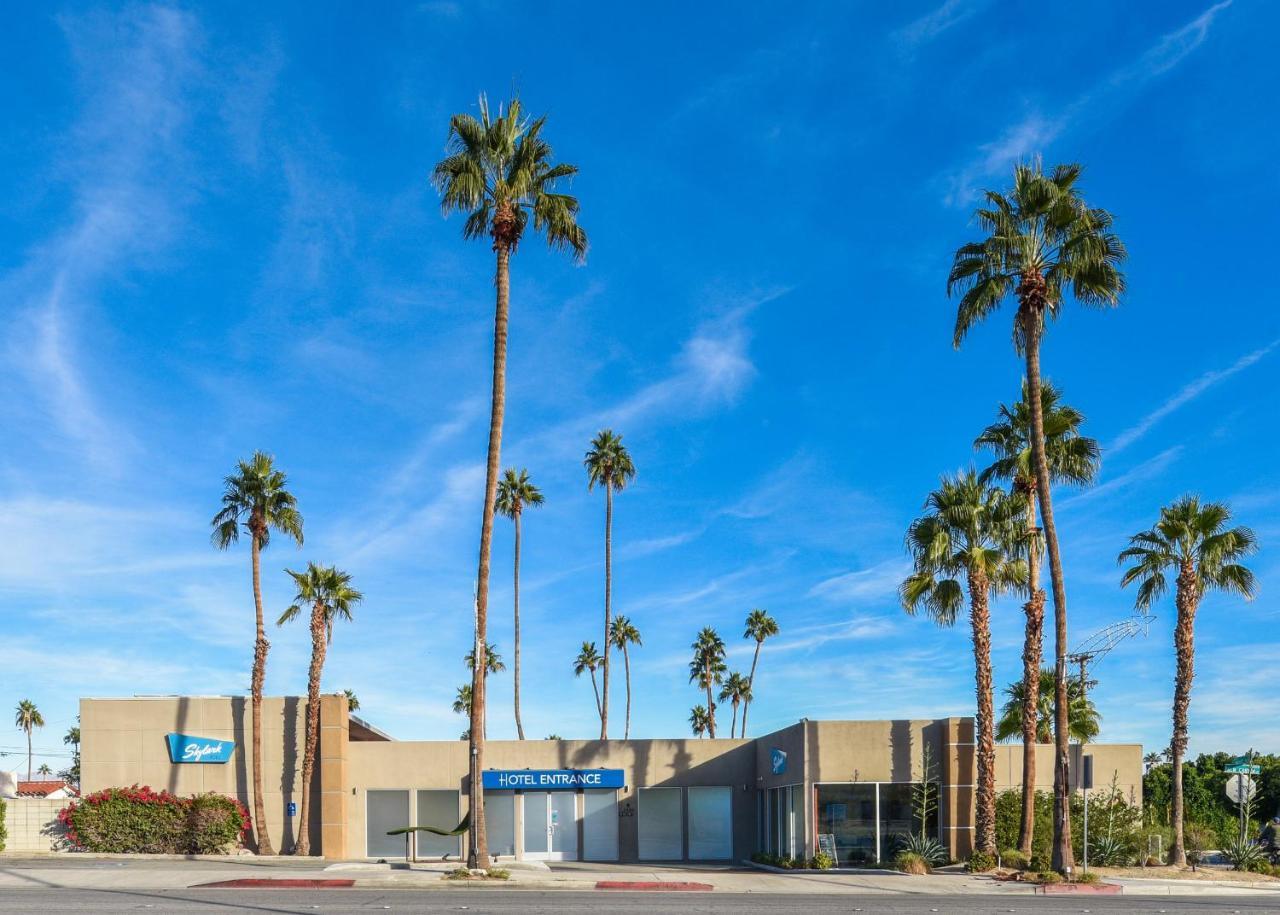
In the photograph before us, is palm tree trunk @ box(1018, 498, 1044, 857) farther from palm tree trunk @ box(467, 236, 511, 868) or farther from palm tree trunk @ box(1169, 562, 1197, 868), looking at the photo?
palm tree trunk @ box(467, 236, 511, 868)

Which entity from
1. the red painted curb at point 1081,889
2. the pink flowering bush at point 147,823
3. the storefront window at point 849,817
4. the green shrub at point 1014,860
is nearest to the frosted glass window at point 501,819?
the pink flowering bush at point 147,823

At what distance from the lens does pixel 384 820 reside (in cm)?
3916

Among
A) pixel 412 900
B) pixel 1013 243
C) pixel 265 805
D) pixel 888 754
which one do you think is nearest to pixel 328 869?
pixel 412 900

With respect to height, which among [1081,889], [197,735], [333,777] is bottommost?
[1081,889]

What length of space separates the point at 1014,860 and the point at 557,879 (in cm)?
1165

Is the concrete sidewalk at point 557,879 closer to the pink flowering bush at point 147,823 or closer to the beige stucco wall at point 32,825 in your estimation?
the pink flowering bush at point 147,823

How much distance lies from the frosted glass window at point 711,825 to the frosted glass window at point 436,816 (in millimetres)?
7808

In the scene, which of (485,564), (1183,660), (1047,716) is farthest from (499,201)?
(1047,716)

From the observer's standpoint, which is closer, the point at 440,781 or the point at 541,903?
the point at 541,903

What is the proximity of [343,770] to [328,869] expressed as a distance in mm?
10230

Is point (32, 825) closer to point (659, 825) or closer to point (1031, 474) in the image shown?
point (659, 825)

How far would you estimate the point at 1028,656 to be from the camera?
1227 inches

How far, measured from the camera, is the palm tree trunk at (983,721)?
101ft

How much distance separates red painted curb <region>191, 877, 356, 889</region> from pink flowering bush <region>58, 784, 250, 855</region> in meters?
13.4
